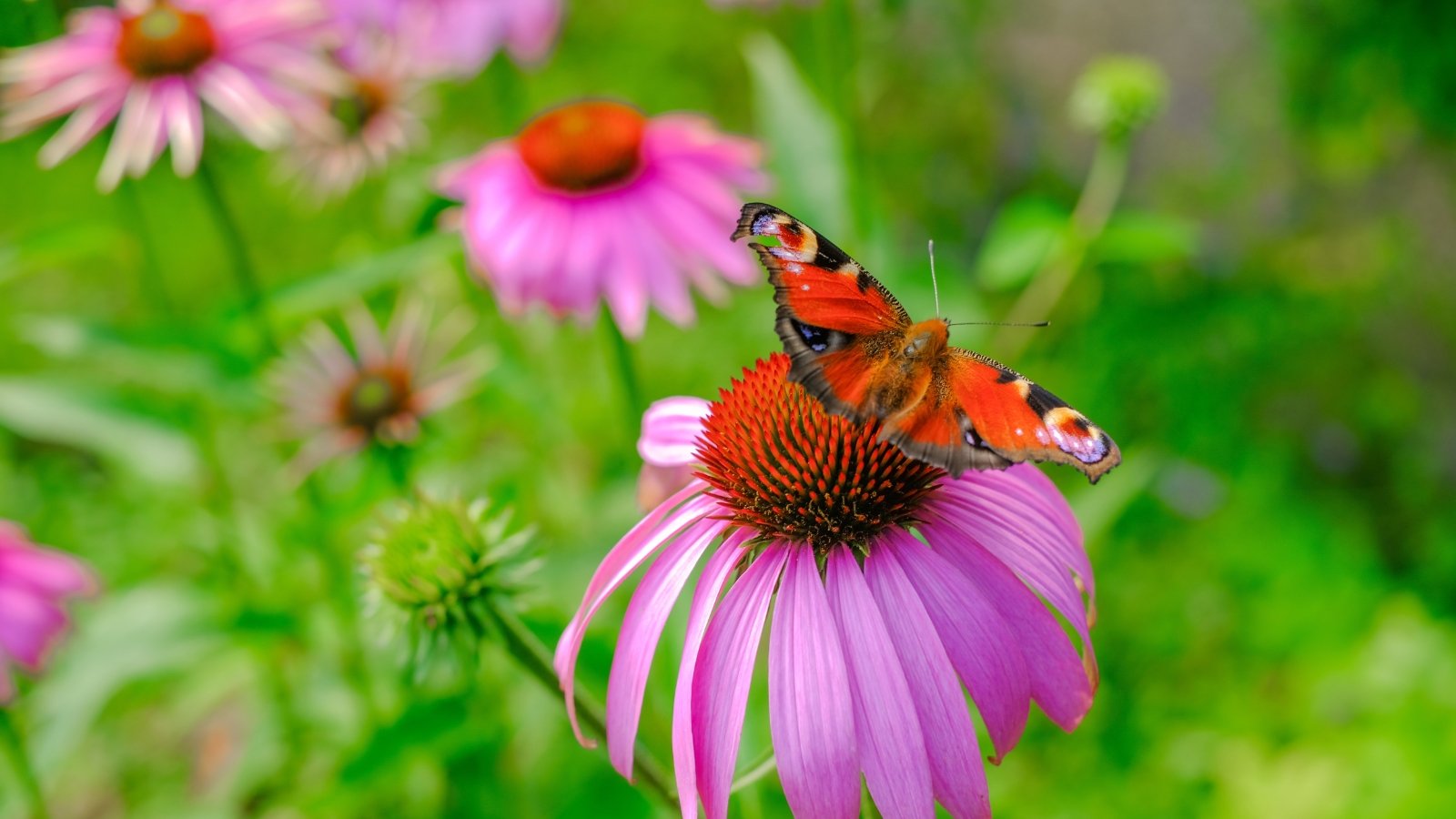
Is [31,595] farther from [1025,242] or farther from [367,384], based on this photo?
[1025,242]

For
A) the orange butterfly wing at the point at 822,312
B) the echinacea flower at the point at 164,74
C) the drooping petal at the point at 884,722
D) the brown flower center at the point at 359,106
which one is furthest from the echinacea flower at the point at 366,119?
the drooping petal at the point at 884,722

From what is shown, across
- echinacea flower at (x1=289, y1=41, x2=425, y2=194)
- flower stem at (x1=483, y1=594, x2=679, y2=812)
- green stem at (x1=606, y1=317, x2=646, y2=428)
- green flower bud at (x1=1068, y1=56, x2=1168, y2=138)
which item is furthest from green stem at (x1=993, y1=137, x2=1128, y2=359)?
echinacea flower at (x1=289, y1=41, x2=425, y2=194)

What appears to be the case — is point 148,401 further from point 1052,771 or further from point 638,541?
point 1052,771

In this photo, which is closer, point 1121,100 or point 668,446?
point 668,446

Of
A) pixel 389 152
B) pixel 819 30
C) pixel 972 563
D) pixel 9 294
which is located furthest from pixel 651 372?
pixel 9 294

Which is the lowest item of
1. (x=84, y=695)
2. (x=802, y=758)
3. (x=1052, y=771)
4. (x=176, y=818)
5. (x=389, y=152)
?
(x=1052, y=771)

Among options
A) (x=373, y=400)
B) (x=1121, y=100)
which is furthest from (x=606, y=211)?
(x=1121, y=100)
